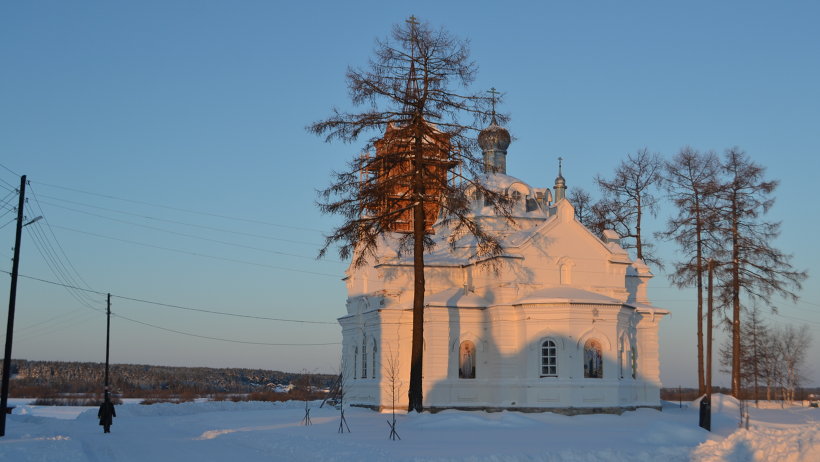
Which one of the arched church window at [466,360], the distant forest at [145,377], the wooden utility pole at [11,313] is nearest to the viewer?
the wooden utility pole at [11,313]

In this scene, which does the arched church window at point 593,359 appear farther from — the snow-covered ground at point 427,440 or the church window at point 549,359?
the snow-covered ground at point 427,440

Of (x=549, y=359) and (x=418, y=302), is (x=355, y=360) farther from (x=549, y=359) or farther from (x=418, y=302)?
(x=418, y=302)

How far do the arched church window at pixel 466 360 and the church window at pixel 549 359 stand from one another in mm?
2951

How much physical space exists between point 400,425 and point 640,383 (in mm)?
13901

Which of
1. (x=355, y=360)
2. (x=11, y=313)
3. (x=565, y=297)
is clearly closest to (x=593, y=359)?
(x=565, y=297)

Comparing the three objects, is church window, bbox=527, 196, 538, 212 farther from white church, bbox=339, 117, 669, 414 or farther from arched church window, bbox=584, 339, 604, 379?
arched church window, bbox=584, 339, 604, 379

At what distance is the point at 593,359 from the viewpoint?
3070 centimetres

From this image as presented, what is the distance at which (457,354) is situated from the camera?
32.3 meters

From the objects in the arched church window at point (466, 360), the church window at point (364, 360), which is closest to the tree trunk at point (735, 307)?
the arched church window at point (466, 360)

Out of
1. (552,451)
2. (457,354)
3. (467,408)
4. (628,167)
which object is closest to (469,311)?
(457,354)

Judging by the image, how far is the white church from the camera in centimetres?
3042

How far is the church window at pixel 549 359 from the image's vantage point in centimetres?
3055

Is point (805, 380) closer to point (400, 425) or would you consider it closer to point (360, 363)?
point (360, 363)

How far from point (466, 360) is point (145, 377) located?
76.5 meters
